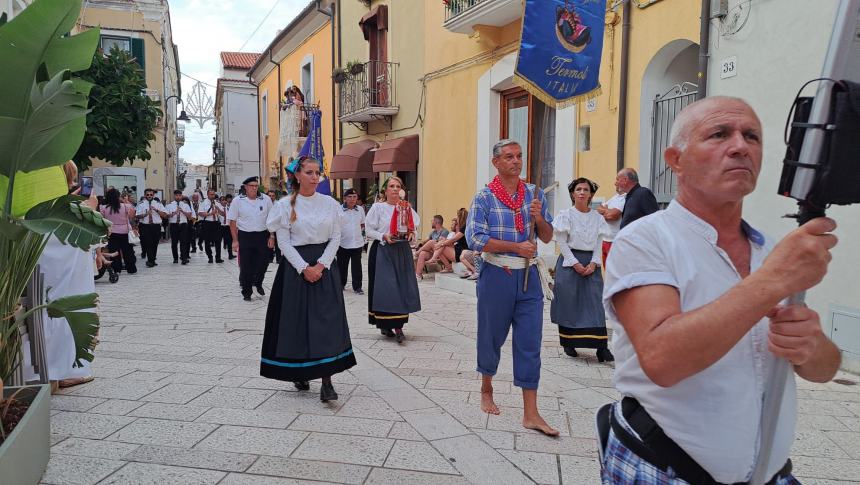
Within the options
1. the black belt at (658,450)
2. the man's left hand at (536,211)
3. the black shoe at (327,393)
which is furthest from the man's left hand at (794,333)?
the black shoe at (327,393)

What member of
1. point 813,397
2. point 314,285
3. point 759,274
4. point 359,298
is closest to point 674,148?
point 759,274

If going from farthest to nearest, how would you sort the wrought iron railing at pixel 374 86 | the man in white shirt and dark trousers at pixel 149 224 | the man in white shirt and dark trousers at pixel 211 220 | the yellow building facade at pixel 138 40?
the yellow building facade at pixel 138 40, the wrought iron railing at pixel 374 86, the man in white shirt and dark trousers at pixel 211 220, the man in white shirt and dark trousers at pixel 149 224

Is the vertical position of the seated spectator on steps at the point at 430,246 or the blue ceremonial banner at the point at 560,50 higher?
the blue ceremonial banner at the point at 560,50

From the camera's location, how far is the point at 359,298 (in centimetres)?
1045

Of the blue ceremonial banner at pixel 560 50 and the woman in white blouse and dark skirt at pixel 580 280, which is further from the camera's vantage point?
the woman in white blouse and dark skirt at pixel 580 280

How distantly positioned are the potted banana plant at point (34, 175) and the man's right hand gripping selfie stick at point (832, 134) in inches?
119

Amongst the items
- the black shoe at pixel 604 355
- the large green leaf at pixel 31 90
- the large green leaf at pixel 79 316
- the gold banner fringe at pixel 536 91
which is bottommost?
the black shoe at pixel 604 355

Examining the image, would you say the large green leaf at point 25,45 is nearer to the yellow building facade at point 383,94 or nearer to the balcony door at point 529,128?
the balcony door at point 529,128

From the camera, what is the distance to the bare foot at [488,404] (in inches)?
178

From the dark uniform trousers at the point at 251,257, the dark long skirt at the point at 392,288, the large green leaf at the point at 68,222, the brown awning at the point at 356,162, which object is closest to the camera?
the large green leaf at the point at 68,222

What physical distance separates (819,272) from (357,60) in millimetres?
18346

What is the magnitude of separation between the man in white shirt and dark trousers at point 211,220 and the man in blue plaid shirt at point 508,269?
13.6 m

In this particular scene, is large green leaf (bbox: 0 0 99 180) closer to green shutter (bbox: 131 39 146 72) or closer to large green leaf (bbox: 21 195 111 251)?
large green leaf (bbox: 21 195 111 251)

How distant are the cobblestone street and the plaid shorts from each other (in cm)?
184
